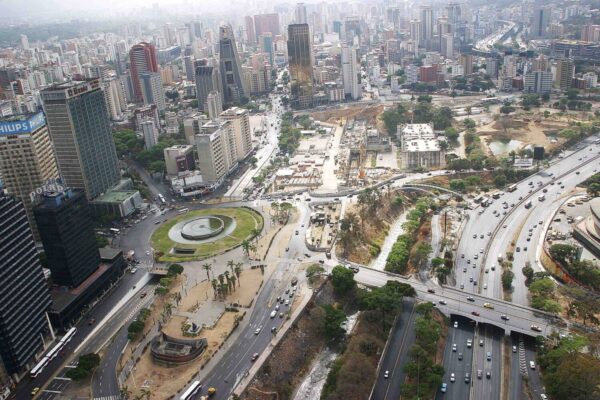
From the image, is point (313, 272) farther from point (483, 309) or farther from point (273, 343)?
point (483, 309)

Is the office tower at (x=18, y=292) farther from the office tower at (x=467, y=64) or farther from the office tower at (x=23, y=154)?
the office tower at (x=467, y=64)

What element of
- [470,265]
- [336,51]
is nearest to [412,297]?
[470,265]

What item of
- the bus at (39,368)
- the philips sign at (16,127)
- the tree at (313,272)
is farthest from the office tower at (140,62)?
the bus at (39,368)

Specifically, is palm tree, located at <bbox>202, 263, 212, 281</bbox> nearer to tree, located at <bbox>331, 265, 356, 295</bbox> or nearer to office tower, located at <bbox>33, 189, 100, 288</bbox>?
office tower, located at <bbox>33, 189, 100, 288</bbox>

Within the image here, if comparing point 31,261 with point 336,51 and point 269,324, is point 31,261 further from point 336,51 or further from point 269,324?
point 336,51

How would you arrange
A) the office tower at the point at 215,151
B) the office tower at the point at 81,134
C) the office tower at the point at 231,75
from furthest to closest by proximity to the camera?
the office tower at the point at 231,75
the office tower at the point at 215,151
the office tower at the point at 81,134

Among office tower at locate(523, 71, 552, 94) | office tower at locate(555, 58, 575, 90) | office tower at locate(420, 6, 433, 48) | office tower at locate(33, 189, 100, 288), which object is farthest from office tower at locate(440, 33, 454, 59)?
office tower at locate(33, 189, 100, 288)
